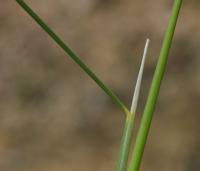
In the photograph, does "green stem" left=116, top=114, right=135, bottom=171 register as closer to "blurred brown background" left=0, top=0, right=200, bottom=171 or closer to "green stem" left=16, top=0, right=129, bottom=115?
"green stem" left=16, top=0, right=129, bottom=115

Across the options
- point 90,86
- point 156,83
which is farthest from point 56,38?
point 90,86

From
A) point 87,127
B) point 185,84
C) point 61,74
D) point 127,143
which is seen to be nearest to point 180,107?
point 185,84

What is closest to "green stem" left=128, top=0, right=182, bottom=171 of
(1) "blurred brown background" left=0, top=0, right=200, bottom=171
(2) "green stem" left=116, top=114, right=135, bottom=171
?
(2) "green stem" left=116, top=114, right=135, bottom=171

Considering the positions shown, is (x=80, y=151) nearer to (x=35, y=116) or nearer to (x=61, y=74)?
(x=35, y=116)

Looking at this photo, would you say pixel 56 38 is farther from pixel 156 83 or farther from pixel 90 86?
pixel 90 86

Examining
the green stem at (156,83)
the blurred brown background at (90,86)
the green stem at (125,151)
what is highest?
the blurred brown background at (90,86)

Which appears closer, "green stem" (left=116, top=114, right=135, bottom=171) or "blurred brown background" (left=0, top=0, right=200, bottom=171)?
"green stem" (left=116, top=114, right=135, bottom=171)

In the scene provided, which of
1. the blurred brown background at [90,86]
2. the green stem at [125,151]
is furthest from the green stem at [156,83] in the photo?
the blurred brown background at [90,86]

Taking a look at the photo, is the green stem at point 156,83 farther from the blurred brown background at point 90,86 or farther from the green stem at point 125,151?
the blurred brown background at point 90,86
